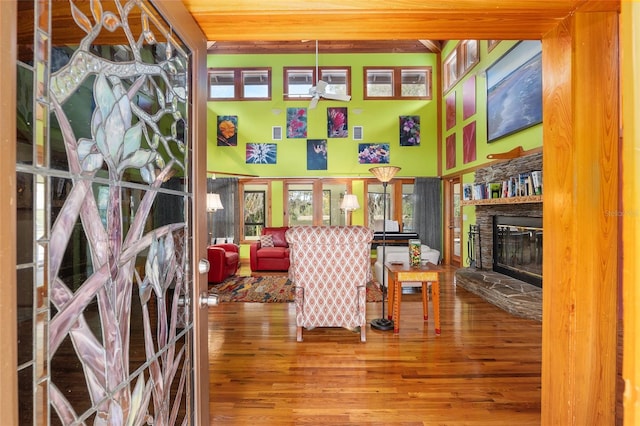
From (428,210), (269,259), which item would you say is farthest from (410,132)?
(269,259)

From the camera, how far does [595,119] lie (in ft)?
4.06

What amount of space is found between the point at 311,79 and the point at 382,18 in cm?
744

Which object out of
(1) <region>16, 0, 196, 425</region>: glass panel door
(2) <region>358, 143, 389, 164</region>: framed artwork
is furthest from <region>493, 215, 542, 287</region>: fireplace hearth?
(1) <region>16, 0, 196, 425</region>: glass panel door

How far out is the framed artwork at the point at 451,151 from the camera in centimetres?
720

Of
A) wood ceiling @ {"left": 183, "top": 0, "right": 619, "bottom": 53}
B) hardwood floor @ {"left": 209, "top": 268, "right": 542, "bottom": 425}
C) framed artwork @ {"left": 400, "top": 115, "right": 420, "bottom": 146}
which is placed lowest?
hardwood floor @ {"left": 209, "top": 268, "right": 542, "bottom": 425}

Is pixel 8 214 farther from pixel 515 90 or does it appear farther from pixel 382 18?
pixel 515 90

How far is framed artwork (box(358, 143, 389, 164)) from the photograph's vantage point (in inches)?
314

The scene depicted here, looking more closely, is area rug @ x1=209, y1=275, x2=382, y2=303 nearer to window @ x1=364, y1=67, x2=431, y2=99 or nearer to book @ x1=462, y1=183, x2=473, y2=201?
book @ x1=462, y1=183, x2=473, y2=201

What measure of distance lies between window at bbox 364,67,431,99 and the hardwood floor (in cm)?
630

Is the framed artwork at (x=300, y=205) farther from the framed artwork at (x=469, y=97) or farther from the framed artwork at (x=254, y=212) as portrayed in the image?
the framed artwork at (x=469, y=97)

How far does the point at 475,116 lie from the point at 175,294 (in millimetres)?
6818

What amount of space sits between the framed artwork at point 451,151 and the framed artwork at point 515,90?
1.53m

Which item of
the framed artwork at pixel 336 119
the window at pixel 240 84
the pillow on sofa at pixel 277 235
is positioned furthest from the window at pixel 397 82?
the pillow on sofa at pixel 277 235

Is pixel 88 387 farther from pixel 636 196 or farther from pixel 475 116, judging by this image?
pixel 475 116
